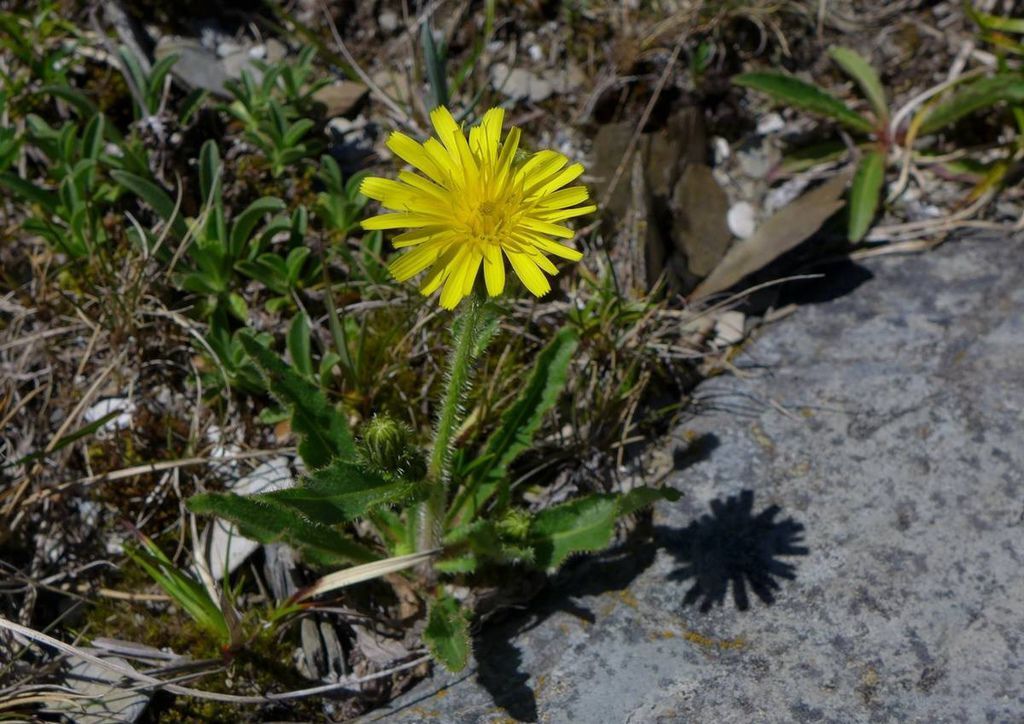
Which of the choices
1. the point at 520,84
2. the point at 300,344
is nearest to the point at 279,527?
the point at 300,344

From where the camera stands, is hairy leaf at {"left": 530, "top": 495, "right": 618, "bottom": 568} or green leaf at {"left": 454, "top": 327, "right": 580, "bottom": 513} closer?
hairy leaf at {"left": 530, "top": 495, "right": 618, "bottom": 568}

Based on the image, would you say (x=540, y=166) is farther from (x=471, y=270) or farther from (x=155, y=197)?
(x=155, y=197)

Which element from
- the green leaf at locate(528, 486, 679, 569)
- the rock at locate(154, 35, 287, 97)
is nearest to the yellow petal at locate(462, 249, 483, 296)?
the green leaf at locate(528, 486, 679, 569)

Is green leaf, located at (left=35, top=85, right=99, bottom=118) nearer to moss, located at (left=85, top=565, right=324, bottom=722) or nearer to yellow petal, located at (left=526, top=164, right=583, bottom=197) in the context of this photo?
moss, located at (left=85, top=565, right=324, bottom=722)

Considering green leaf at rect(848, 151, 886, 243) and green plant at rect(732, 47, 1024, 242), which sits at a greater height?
green plant at rect(732, 47, 1024, 242)

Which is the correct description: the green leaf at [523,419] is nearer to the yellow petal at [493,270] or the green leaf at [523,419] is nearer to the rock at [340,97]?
the yellow petal at [493,270]

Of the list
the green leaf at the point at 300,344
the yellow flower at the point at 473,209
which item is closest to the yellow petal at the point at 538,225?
the yellow flower at the point at 473,209

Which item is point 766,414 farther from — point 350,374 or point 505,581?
point 350,374

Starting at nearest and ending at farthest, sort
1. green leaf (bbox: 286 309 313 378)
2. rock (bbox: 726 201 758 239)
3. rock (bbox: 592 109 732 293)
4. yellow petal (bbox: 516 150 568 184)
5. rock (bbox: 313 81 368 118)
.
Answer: yellow petal (bbox: 516 150 568 184), green leaf (bbox: 286 309 313 378), rock (bbox: 592 109 732 293), rock (bbox: 726 201 758 239), rock (bbox: 313 81 368 118)
